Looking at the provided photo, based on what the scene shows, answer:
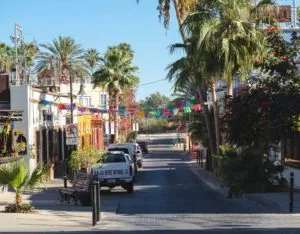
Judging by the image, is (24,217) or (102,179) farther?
(102,179)

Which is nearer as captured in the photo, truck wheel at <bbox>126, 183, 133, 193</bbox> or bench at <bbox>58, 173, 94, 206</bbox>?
bench at <bbox>58, 173, 94, 206</bbox>

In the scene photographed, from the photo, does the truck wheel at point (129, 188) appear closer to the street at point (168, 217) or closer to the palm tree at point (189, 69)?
the street at point (168, 217)

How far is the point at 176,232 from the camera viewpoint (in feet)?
42.7

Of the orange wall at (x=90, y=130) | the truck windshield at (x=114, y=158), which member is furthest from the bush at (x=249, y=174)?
the orange wall at (x=90, y=130)

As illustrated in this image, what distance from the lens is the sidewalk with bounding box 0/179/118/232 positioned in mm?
14539

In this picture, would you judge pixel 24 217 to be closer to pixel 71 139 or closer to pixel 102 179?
pixel 102 179

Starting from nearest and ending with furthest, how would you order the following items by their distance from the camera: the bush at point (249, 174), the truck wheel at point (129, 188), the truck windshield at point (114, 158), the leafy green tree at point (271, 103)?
the leafy green tree at point (271, 103) < the bush at point (249, 174) < the truck wheel at point (129, 188) < the truck windshield at point (114, 158)

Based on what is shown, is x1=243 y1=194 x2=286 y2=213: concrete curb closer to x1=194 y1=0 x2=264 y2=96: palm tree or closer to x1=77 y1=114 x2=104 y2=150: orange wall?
x1=194 y1=0 x2=264 y2=96: palm tree

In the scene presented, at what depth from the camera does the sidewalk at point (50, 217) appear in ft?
47.7

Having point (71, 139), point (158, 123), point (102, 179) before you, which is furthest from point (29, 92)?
point (158, 123)

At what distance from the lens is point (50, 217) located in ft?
55.1

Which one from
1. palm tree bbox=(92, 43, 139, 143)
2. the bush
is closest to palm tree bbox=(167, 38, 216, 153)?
the bush

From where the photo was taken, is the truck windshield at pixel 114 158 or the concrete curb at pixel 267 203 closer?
the concrete curb at pixel 267 203

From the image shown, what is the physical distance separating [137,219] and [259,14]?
52.9 ft
